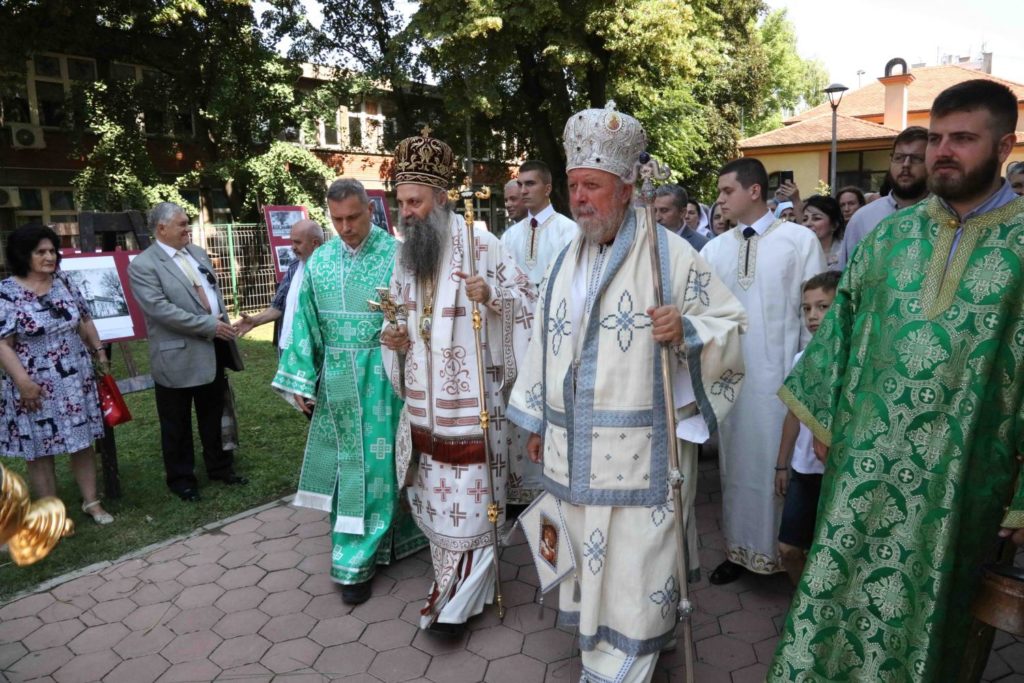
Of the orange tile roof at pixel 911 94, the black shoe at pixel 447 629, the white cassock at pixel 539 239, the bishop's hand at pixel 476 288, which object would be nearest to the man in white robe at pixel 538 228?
the white cassock at pixel 539 239

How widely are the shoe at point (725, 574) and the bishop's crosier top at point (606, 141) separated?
2.32m

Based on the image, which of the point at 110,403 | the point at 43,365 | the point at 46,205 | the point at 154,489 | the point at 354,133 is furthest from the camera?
the point at 354,133

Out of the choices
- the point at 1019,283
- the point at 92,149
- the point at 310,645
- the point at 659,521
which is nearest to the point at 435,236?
the point at 659,521

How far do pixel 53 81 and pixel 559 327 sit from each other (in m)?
23.0

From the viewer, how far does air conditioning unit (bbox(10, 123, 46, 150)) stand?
19.8 meters

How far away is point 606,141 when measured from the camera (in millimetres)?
2900

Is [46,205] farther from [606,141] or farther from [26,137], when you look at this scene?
[606,141]

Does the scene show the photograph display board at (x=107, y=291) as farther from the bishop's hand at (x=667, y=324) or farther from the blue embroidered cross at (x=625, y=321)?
the bishop's hand at (x=667, y=324)

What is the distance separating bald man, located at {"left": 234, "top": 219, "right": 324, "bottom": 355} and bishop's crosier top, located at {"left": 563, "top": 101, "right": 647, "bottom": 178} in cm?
343

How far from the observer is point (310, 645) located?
3656 mm

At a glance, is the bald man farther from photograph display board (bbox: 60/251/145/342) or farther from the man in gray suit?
photograph display board (bbox: 60/251/145/342)

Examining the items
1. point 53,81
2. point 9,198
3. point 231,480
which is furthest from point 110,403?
point 53,81

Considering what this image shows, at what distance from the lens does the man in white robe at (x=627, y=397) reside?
285cm

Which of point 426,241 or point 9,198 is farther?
point 9,198
